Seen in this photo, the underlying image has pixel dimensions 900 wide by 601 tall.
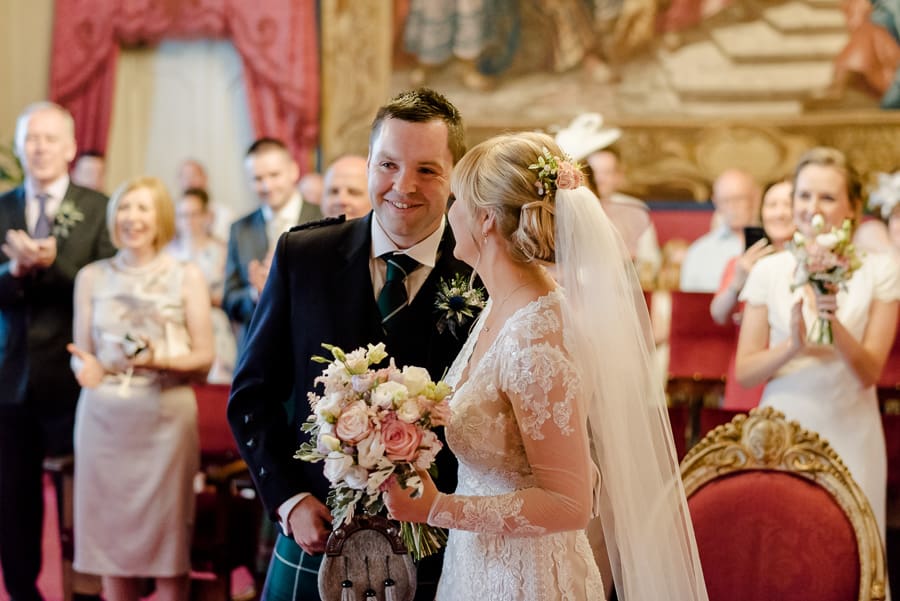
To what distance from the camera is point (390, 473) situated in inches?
89.7

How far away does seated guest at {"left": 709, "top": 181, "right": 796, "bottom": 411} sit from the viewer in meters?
5.21

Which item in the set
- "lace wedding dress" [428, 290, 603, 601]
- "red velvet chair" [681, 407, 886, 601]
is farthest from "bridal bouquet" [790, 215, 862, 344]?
"lace wedding dress" [428, 290, 603, 601]

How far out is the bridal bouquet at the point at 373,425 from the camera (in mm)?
2242

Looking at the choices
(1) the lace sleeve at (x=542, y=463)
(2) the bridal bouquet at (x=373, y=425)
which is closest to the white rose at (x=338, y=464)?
(2) the bridal bouquet at (x=373, y=425)

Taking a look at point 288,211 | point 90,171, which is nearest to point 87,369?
point 288,211

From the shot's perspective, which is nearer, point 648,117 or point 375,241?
point 375,241

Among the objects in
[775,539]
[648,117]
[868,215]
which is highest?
[648,117]

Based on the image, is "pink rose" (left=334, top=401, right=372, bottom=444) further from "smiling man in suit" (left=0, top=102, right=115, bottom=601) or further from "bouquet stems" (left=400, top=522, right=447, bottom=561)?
"smiling man in suit" (left=0, top=102, right=115, bottom=601)

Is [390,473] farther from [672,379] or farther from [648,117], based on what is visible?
[648,117]

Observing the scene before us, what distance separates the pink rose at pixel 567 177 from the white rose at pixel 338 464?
28.6 inches

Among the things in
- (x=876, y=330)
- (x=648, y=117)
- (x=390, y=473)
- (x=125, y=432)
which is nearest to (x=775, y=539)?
(x=390, y=473)

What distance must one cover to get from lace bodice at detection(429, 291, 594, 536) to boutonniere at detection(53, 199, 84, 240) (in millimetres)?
3831

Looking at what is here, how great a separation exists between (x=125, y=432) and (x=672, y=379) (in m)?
2.99

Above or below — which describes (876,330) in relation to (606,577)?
above
